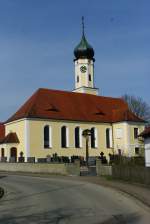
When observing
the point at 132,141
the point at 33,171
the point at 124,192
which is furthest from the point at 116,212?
the point at 132,141

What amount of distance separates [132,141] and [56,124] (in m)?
12.1

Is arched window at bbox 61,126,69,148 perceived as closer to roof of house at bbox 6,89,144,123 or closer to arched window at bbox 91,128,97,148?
roof of house at bbox 6,89,144,123

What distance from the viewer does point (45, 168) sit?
39.8 meters

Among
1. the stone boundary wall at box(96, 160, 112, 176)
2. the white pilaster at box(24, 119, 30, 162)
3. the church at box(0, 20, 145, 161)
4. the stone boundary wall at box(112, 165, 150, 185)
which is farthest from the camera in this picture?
the church at box(0, 20, 145, 161)

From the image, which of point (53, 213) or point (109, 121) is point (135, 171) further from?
point (109, 121)

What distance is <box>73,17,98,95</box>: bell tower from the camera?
237 ft

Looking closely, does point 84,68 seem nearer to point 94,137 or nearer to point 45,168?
point 94,137

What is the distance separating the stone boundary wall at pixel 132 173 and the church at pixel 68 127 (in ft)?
86.9

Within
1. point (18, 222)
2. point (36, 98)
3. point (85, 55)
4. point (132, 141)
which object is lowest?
point (18, 222)

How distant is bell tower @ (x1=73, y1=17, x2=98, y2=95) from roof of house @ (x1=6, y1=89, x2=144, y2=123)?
4832 mm

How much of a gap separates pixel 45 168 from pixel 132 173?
15635mm

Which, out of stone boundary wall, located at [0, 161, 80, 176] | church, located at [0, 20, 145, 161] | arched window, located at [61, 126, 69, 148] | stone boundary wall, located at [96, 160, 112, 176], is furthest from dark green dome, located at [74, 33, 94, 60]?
stone boundary wall, located at [96, 160, 112, 176]

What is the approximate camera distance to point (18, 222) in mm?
12109

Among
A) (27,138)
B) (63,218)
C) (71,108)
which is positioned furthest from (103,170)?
(71,108)
